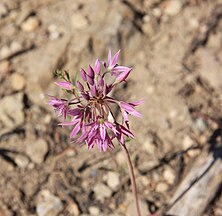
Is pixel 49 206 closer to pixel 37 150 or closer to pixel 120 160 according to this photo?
pixel 37 150

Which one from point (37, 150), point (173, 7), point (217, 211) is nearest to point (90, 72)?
point (37, 150)

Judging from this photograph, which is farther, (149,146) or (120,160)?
(149,146)

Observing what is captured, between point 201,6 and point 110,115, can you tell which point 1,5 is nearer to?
point 201,6

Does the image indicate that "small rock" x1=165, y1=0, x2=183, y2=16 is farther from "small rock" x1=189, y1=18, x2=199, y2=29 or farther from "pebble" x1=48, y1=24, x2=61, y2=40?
"pebble" x1=48, y1=24, x2=61, y2=40

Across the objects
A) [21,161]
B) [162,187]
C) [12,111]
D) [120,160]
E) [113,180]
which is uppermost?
[12,111]

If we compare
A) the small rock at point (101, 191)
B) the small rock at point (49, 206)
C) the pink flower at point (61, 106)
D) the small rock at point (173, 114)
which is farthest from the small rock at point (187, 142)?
the pink flower at point (61, 106)

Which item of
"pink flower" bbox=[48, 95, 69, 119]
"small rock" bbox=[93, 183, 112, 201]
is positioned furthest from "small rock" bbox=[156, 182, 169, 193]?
"pink flower" bbox=[48, 95, 69, 119]

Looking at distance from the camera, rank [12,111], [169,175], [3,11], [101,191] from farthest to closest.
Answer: [3,11], [12,111], [169,175], [101,191]

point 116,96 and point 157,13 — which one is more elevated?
point 157,13

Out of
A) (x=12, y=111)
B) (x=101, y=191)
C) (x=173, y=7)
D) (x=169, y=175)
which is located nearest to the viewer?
(x=101, y=191)
